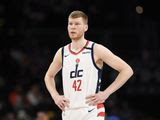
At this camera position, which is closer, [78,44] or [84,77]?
[84,77]

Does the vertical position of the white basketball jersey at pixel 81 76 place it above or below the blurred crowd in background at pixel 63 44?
above

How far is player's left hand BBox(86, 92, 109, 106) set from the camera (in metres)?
7.04

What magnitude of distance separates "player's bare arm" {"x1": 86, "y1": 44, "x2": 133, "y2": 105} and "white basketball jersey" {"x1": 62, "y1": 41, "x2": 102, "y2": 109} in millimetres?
83

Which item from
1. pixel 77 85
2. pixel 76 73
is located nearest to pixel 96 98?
A: pixel 77 85

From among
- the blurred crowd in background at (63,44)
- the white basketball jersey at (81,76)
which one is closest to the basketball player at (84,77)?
the white basketball jersey at (81,76)

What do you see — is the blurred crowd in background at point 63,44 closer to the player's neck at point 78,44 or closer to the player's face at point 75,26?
the player's neck at point 78,44

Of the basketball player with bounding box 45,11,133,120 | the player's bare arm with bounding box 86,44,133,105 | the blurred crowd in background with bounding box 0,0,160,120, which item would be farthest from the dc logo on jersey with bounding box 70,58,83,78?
the blurred crowd in background with bounding box 0,0,160,120

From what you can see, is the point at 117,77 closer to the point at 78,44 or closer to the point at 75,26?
the point at 78,44

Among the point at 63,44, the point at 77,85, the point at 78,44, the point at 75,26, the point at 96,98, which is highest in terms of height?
the point at 75,26

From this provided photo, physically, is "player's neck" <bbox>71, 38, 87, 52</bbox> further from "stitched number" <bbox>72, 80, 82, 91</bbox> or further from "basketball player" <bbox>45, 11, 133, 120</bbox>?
"stitched number" <bbox>72, 80, 82, 91</bbox>

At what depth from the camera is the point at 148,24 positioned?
57.5ft

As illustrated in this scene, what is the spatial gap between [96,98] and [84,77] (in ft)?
1.02

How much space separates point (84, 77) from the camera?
23.5ft

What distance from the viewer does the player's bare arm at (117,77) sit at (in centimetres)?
705
